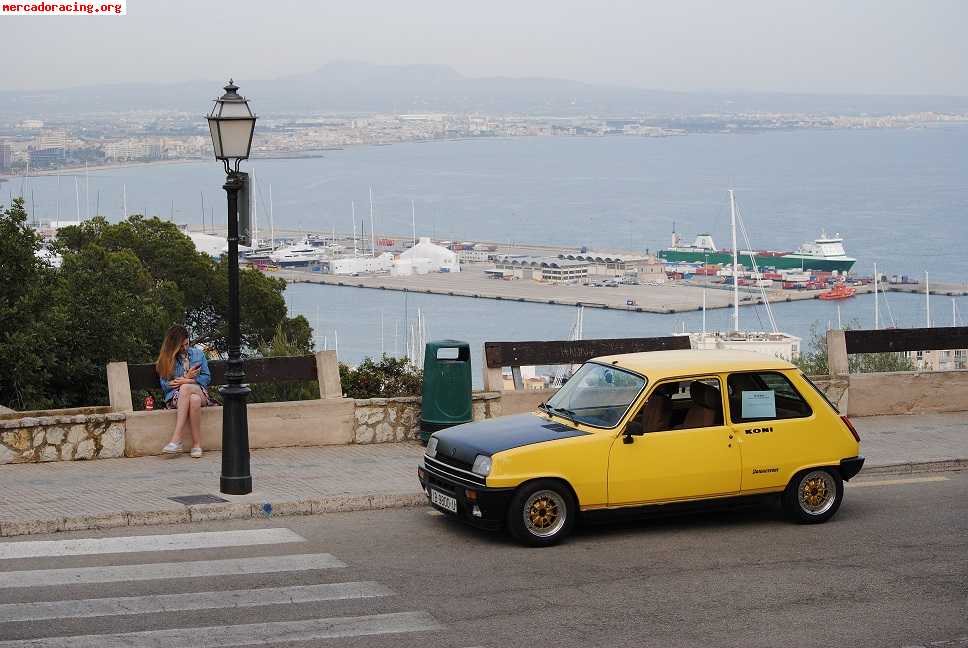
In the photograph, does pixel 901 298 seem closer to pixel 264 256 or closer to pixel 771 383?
pixel 264 256

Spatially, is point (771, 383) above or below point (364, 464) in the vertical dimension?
above

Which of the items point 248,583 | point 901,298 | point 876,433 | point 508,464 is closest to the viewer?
point 248,583

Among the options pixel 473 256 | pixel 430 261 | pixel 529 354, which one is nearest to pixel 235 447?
pixel 529 354

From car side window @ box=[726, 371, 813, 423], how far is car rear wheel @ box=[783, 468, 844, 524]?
48 cm

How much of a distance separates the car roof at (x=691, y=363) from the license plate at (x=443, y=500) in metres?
1.67

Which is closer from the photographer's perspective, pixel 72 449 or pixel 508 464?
pixel 508 464

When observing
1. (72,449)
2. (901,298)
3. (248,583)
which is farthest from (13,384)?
(901,298)

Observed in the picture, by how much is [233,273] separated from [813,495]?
503cm

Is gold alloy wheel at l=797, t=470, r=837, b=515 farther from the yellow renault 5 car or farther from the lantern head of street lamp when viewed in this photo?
the lantern head of street lamp

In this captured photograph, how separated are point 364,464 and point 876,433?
5569mm

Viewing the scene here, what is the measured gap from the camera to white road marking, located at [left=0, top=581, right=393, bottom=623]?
23.4ft

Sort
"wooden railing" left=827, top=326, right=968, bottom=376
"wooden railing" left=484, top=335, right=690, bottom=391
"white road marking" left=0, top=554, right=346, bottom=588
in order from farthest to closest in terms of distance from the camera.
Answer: "wooden railing" left=827, top=326, right=968, bottom=376, "wooden railing" left=484, top=335, right=690, bottom=391, "white road marking" left=0, top=554, right=346, bottom=588

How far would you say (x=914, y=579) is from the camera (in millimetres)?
8141

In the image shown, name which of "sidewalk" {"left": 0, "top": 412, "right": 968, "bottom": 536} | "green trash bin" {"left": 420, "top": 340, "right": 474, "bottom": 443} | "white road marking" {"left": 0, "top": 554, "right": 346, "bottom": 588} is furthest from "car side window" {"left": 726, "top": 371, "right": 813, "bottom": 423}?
"green trash bin" {"left": 420, "top": 340, "right": 474, "bottom": 443}
